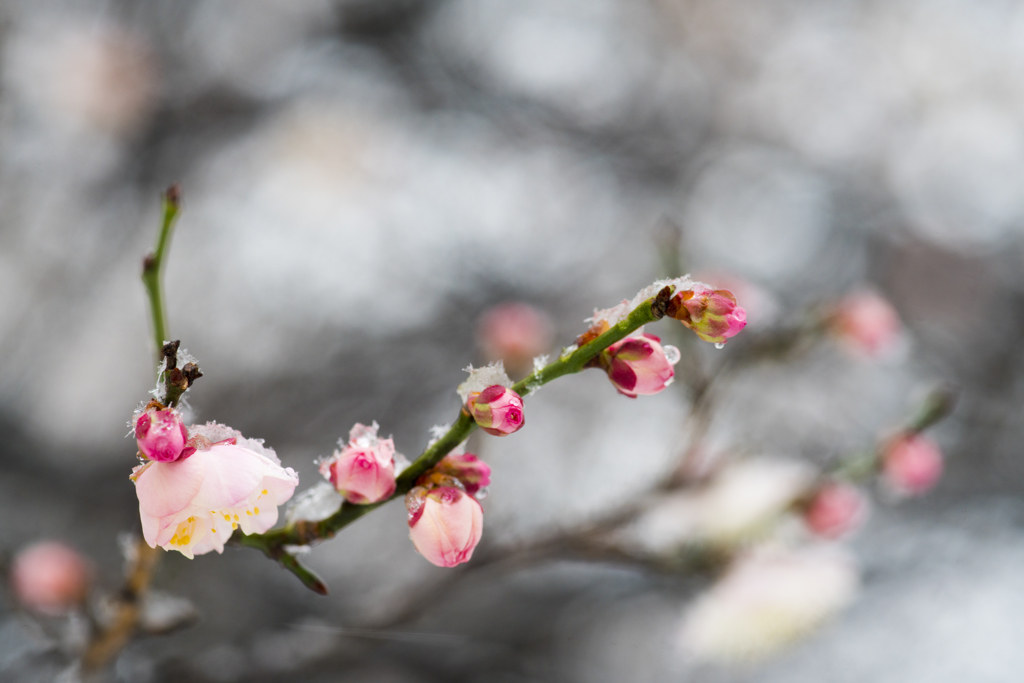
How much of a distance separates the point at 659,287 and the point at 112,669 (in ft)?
2.06

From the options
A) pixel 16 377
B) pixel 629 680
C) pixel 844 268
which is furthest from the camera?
pixel 844 268

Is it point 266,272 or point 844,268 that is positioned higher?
point 844,268

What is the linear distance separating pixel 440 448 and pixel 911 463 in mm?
608

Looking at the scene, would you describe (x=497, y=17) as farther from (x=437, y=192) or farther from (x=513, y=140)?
(x=437, y=192)

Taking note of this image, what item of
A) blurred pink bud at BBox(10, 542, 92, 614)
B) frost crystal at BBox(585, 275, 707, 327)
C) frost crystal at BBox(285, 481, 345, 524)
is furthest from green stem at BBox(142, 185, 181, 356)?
blurred pink bud at BBox(10, 542, 92, 614)

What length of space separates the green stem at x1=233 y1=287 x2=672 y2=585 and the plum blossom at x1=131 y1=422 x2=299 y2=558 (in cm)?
3

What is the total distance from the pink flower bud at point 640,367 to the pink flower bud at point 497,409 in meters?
0.06

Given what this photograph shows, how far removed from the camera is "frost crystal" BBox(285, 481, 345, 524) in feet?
1.24

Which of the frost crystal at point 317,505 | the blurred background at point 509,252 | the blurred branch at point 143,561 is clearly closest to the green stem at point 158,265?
the blurred branch at point 143,561

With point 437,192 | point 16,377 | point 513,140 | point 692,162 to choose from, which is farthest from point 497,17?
point 16,377

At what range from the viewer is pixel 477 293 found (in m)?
1.91

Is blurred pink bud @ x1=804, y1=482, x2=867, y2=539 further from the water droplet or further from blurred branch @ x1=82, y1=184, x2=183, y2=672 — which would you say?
blurred branch @ x1=82, y1=184, x2=183, y2=672

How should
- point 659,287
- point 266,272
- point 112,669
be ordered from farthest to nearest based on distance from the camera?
point 266,272 < point 112,669 < point 659,287

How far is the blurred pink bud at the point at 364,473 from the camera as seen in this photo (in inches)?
13.3
